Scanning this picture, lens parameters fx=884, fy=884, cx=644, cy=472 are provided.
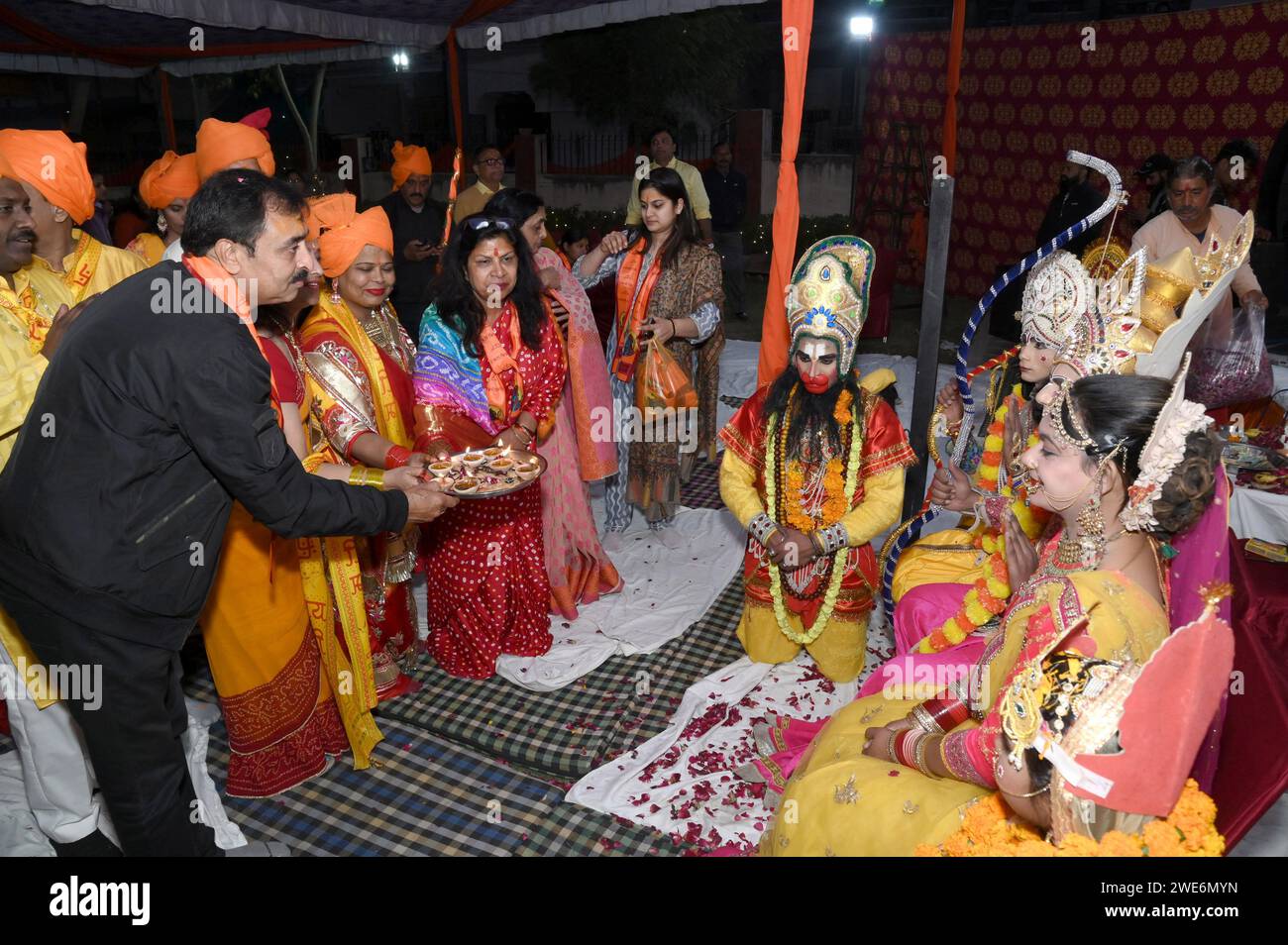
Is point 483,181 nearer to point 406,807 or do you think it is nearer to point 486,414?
point 486,414

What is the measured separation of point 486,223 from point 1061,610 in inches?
112

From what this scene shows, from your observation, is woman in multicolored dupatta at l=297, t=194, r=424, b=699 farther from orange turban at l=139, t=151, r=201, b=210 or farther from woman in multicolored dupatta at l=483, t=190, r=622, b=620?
orange turban at l=139, t=151, r=201, b=210

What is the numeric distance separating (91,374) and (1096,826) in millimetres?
2455

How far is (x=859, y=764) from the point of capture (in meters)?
2.46

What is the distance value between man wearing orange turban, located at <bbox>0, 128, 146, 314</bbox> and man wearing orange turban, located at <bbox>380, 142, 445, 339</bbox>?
9.28 ft

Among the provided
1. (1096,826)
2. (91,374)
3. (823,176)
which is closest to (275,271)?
(91,374)

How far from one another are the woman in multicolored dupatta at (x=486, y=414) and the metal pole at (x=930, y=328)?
164 centimetres

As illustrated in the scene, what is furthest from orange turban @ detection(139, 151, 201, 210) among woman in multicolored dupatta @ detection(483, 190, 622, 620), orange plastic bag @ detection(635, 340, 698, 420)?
orange plastic bag @ detection(635, 340, 698, 420)

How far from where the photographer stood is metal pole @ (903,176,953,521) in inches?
141

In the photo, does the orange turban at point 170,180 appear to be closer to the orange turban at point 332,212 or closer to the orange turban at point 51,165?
the orange turban at point 51,165

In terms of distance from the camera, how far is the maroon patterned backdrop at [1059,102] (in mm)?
9008

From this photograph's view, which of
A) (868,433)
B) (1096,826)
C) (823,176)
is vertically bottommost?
(1096,826)

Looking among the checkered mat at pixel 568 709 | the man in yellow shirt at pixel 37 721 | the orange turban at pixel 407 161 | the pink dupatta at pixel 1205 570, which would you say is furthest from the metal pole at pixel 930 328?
the orange turban at pixel 407 161
